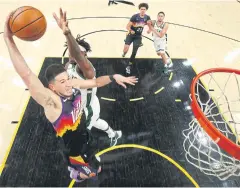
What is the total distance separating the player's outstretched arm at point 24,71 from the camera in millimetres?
2332

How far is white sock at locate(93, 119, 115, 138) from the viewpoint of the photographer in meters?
4.25

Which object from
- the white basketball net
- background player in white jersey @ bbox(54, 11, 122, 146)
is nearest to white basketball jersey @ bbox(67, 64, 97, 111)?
background player in white jersey @ bbox(54, 11, 122, 146)

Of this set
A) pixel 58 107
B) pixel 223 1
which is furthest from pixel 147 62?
pixel 223 1

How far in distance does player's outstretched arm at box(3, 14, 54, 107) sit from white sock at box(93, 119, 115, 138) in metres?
1.70

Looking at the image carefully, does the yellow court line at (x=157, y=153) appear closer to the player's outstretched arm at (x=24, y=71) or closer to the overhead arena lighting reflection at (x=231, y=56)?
the player's outstretched arm at (x=24, y=71)

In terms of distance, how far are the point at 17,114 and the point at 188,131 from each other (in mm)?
3331

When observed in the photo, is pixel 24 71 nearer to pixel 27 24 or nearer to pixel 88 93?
pixel 27 24

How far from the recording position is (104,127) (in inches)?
169

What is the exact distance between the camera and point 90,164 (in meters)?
3.79

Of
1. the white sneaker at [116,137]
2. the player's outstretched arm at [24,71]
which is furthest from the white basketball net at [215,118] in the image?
the player's outstretched arm at [24,71]

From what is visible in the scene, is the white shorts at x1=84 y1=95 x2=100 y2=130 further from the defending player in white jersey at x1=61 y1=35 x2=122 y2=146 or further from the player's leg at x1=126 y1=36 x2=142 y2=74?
the player's leg at x1=126 y1=36 x2=142 y2=74

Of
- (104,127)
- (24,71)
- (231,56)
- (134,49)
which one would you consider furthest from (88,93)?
(231,56)

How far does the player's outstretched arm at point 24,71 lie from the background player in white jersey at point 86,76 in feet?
2.02

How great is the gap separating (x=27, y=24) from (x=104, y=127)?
2.05 m
